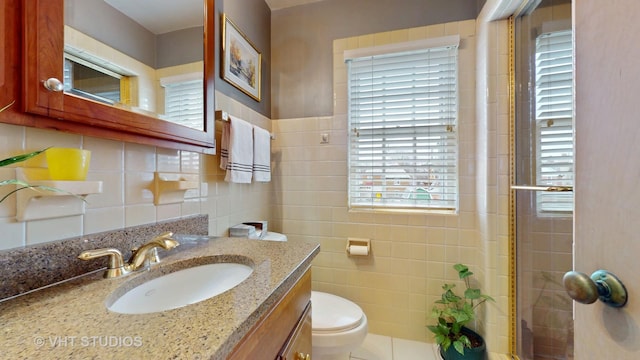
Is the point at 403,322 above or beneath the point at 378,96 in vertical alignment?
beneath

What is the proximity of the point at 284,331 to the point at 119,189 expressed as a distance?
0.65 meters

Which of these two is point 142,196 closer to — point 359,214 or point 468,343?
point 359,214

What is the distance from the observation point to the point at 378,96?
1747mm

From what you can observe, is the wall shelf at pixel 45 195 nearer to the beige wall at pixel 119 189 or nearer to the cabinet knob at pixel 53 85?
the beige wall at pixel 119 189

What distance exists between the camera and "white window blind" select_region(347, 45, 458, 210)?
1.63 meters

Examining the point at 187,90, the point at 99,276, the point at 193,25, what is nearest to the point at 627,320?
the point at 99,276

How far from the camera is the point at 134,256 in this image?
0.71 m

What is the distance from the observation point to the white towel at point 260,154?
1.50 meters

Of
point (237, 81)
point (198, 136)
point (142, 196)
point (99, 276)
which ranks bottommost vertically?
point (99, 276)

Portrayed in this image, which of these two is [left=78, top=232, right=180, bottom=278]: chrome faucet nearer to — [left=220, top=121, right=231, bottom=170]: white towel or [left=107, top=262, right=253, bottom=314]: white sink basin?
[left=107, top=262, right=253, bottom=314]: white sink basin

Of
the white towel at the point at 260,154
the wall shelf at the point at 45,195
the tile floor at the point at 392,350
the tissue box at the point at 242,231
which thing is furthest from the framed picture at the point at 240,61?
the tile floor at the point at 392,350

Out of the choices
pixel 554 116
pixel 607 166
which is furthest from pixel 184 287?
pixel 554 116

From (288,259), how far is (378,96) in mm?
1366

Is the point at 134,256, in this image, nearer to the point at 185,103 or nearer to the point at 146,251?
the point at 146,251
